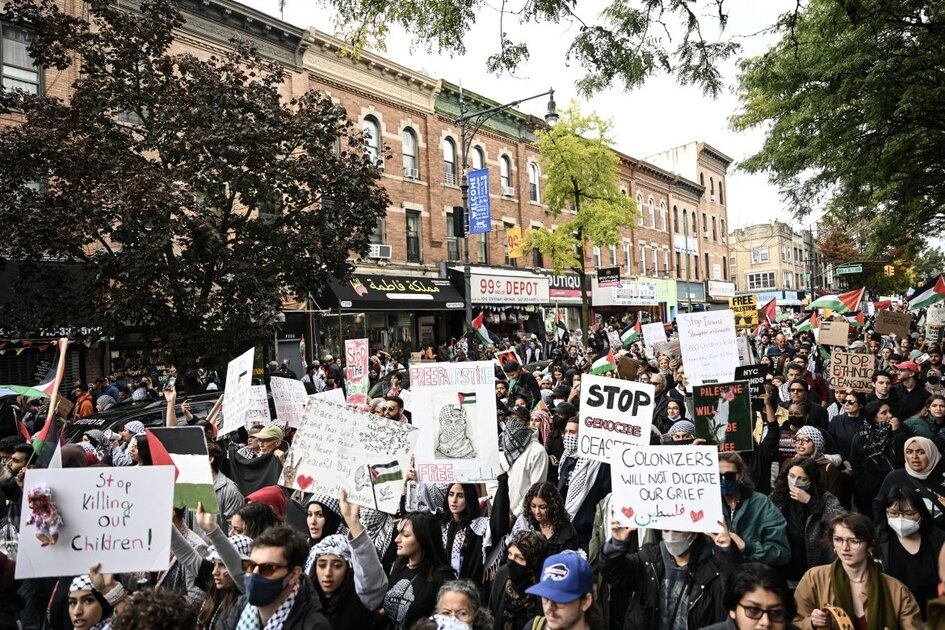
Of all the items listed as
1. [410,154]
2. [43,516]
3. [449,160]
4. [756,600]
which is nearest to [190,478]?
[43,516]

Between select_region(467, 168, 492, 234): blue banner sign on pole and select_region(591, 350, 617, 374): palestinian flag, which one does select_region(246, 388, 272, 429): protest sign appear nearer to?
select_region(591, 350, 617, 374): palestinian flag

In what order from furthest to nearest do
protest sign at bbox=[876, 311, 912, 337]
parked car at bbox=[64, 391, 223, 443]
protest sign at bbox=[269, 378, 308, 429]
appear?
protest sign at bbox=[876, 311, 912, 337] < parked car at bbox=[64, 391, 223, 443] < protest sign at bbox=[269, 378, 308, 429]

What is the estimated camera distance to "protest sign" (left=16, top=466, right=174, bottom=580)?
369cm

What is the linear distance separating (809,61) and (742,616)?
29.1 ft

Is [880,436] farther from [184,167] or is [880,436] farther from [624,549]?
[184,167]

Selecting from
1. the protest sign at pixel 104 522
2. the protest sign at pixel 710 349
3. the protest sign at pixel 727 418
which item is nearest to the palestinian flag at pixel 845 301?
the protest sign at pixel 710 349

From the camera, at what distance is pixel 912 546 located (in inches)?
169

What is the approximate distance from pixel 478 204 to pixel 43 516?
19.7m

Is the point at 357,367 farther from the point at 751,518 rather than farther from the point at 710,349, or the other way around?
the point at 751,518

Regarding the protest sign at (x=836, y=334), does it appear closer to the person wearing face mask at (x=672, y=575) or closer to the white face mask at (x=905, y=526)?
the white face mask at (x=905, y=526)

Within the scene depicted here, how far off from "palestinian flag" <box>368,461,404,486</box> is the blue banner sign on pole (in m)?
18.1

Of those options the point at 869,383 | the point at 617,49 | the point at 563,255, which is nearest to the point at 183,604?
the point at 617,49

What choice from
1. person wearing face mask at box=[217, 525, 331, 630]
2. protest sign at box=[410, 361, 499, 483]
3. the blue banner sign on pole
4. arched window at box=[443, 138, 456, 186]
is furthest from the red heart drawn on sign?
arched window at box=[443, 138, 456, 186]

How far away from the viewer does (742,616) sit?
328cm
